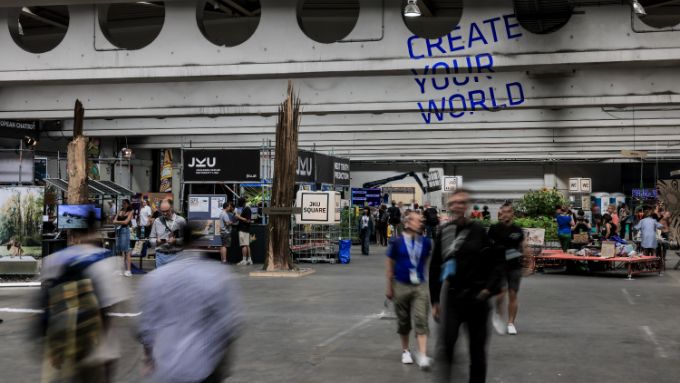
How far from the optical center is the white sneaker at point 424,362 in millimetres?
8349

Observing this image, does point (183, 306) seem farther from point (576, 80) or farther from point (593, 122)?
point (593, 122)

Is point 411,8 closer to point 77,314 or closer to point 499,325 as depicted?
point 499,325

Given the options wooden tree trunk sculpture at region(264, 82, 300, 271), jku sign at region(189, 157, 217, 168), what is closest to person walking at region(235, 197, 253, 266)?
jku sign at region(189, 157, 217, 168)

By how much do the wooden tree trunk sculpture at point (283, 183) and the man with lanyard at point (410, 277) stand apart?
10.5 m

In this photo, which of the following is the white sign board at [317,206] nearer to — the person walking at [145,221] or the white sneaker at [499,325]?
the person walking at [145,221]

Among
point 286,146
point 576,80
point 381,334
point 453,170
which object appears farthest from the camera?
point 453,170

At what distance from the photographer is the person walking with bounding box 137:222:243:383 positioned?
4.25 meters

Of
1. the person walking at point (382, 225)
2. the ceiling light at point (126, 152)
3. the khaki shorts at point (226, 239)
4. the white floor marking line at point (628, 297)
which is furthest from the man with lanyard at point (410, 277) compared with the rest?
the person walking at point (382, 225)

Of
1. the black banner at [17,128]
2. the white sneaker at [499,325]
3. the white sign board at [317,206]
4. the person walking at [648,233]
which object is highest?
the black banner at [17,128]

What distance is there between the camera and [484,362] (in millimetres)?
6465

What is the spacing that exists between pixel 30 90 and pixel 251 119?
919cm

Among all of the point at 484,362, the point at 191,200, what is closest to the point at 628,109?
the point at 191,200

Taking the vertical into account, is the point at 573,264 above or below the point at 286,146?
below

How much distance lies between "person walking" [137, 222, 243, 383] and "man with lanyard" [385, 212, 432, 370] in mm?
4150
